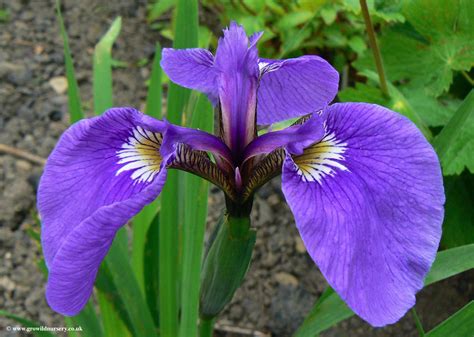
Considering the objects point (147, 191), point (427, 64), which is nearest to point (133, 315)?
point (147, 191)

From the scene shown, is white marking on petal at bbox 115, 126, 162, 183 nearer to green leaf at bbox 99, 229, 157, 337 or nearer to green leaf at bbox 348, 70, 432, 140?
green leaf at bbox 99, 229, 157, 337

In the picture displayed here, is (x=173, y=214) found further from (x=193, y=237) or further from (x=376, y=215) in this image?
(x=376, y=215)

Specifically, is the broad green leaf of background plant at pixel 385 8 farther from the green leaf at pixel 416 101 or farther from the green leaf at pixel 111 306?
the green leaf at pixel 111 306

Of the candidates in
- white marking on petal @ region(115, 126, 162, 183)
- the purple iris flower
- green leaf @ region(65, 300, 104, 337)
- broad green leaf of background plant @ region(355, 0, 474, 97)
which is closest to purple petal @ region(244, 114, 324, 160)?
the purple iris flower

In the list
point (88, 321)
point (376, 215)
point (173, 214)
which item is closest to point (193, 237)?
point (173, 214)

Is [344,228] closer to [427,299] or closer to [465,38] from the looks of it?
[465,38]

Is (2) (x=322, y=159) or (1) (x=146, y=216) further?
(1) (x=146, y=216)
